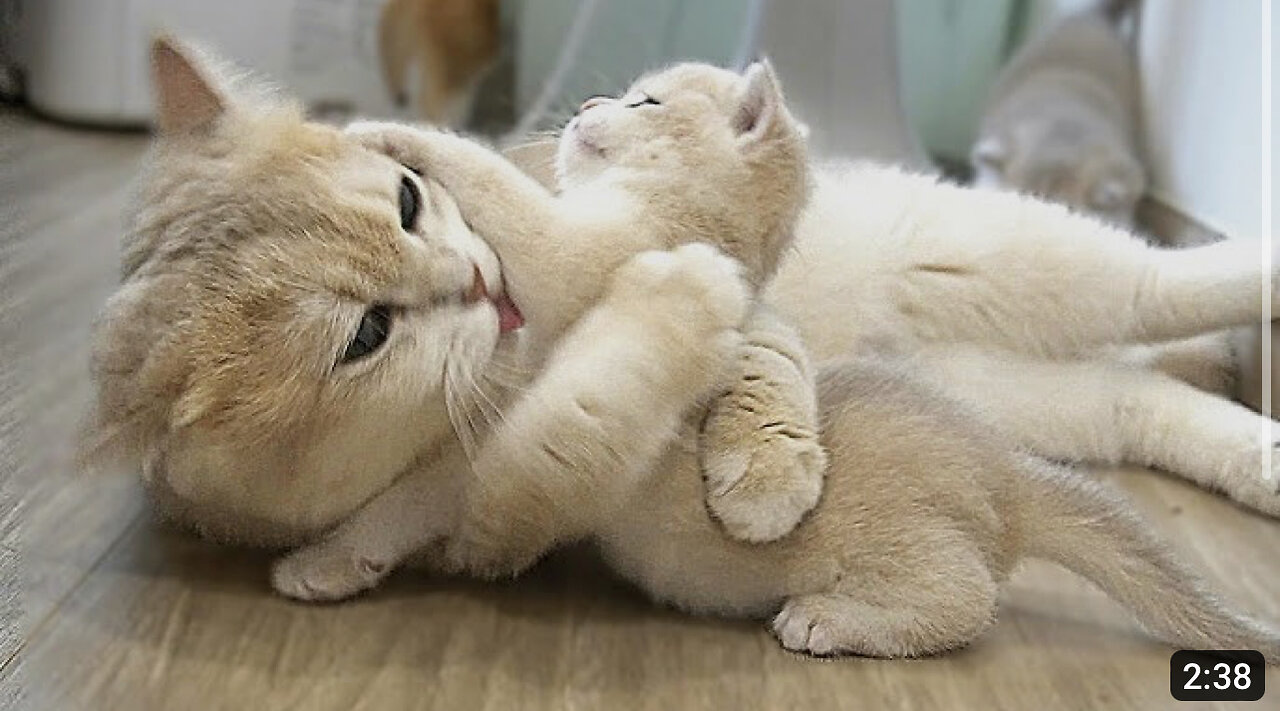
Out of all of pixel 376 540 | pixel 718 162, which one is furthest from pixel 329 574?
pixel 718 162

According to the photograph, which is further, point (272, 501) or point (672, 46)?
point (672, 46)

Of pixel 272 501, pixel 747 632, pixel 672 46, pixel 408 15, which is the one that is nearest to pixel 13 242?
pixel 272 501

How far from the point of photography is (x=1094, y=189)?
221cm

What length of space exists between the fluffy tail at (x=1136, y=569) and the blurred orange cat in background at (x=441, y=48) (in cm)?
251

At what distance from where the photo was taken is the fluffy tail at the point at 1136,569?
888 mm

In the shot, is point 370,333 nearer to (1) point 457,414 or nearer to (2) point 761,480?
(1) point 457,414

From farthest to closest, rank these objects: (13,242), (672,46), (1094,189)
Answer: (672,46) → (1094,189) → (13,242)

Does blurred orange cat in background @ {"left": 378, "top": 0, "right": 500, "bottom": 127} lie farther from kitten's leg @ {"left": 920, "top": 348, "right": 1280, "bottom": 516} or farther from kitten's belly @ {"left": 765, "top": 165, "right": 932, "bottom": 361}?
kitten's leg @ {"left": 920, "top": 348, "right": 1280, "bottom": 516}

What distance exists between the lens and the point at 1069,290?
51.2 inches

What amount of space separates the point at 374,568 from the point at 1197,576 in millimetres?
568

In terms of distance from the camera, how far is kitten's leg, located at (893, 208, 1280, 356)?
4.22ft

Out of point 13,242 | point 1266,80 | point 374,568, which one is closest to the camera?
point 13,242

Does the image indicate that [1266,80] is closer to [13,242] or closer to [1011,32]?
[13,242]

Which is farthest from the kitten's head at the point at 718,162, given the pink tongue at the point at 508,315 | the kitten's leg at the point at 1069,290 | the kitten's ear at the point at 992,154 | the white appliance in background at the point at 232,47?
the white appliance in background at the point at 232,47
